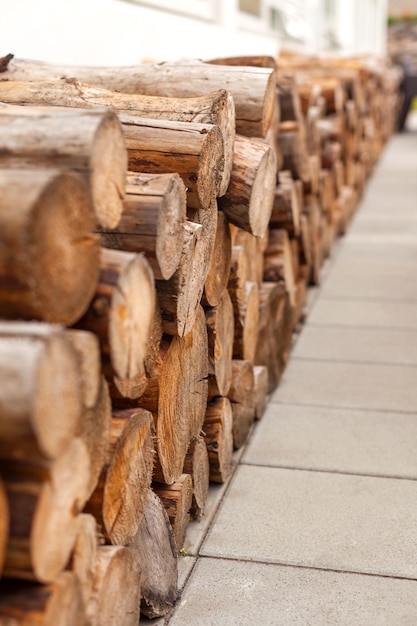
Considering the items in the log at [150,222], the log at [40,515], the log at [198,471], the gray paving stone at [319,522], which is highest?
the log at [150,222]

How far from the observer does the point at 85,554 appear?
1.84 meters

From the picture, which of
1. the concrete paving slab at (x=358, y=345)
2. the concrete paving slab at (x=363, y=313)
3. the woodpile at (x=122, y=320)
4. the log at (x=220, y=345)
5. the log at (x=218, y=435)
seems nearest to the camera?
the woodpile at (x=122, y=320)

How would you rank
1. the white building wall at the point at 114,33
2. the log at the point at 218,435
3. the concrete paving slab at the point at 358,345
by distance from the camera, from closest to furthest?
the log at the point at 218,435
the white building wall at the point at 114,33
the concrete paving slab at the point at 358,345

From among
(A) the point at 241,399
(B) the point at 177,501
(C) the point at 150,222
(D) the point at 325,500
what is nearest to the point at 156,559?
(B) the point at 177,501

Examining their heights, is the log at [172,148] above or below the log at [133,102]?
below

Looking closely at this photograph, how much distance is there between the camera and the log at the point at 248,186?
284 centimetres

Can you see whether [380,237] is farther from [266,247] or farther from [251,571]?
[251,571]

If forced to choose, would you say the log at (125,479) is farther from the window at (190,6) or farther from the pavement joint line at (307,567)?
the window at (190,6)

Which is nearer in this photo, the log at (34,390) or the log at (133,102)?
the log at (34,390)

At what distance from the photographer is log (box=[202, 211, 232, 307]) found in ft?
9.19

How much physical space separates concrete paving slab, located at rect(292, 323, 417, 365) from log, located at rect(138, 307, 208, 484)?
5.75ft

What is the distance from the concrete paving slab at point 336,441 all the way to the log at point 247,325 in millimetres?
344

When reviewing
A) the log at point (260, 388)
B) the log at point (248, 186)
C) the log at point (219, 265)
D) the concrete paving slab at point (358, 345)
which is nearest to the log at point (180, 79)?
the log at point (248, 186)

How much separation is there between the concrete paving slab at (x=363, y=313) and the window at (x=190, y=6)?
6.63ft
